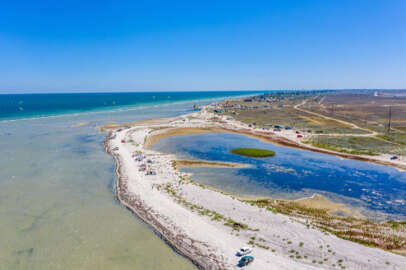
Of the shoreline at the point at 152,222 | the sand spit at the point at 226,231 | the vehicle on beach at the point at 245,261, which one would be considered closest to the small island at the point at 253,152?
the sand spit at the point at 226,231

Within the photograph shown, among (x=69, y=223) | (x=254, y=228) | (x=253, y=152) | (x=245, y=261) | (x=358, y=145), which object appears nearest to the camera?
(x=245, y=261)

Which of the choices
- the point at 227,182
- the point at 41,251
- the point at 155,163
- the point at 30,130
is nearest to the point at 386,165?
the point at 227,182

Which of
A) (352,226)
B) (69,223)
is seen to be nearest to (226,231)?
(352,226)

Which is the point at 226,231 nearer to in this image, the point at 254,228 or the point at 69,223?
the point at 254,228

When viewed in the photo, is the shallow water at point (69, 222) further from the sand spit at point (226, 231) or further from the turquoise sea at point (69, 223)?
the sand spit at point (226, 231)

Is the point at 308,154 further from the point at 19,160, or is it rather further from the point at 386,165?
the point at 19,160
